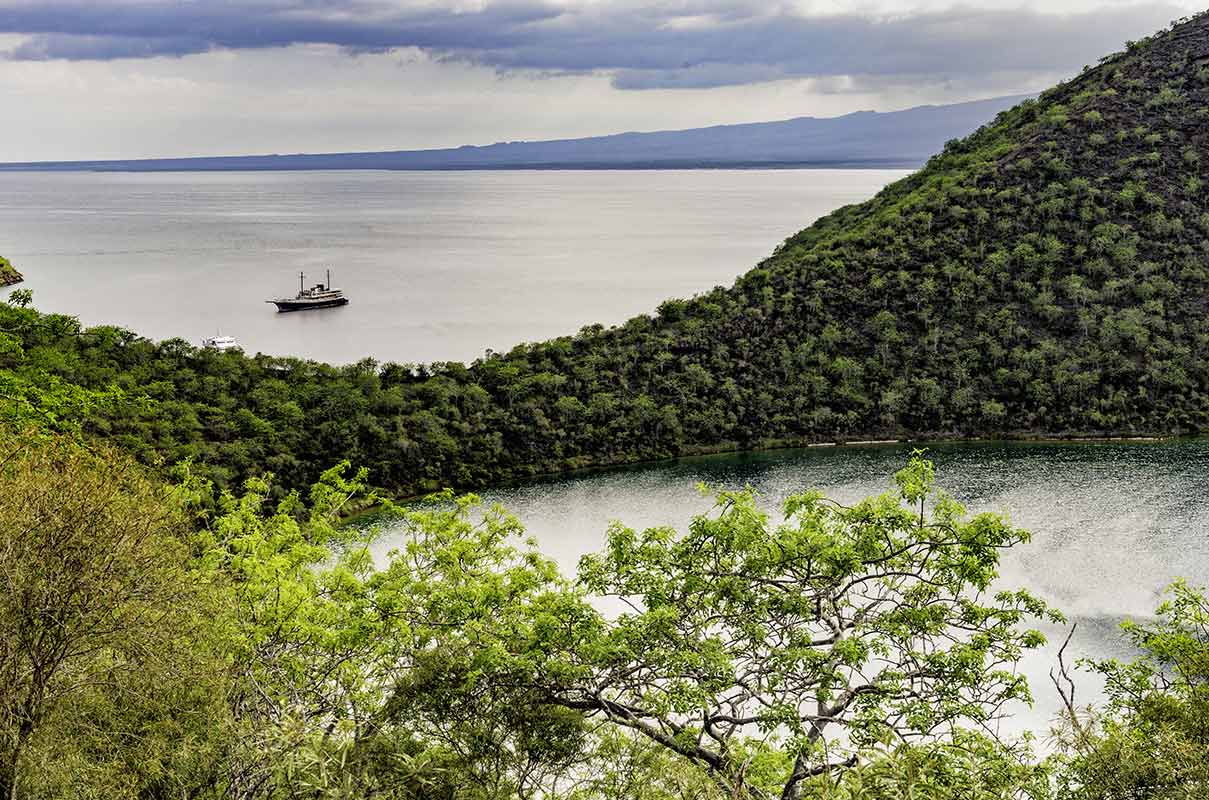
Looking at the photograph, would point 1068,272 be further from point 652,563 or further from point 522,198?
point 522,198

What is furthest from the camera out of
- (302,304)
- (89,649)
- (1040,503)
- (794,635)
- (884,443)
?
(302,304)

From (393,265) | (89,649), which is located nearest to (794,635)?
(89,649)

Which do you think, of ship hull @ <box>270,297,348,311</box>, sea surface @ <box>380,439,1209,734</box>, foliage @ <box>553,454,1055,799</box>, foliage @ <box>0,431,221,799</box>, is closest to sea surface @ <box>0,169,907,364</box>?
ship hull @ <box>270,297,348,311</box>

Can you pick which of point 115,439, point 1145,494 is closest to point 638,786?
point 115,439

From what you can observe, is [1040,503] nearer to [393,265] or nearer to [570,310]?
[570,310]

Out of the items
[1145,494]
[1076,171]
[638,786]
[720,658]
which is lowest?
[1145,494]

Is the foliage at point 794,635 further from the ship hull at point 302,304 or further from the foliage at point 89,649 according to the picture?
the ship hull at point 302,304

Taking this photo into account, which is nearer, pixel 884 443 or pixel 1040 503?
pixel 1040 503
